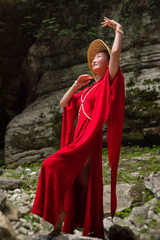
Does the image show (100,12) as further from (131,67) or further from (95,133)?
(95,133)

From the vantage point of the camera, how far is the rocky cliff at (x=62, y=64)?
5.88 metres

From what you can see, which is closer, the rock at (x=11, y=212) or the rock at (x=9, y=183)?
the rock at (x=11, y=212)

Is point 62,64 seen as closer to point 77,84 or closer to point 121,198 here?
point 77,84

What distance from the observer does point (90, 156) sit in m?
2.41

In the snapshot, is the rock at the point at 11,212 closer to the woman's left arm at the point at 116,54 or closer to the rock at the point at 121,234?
the rock at the point at 121,234

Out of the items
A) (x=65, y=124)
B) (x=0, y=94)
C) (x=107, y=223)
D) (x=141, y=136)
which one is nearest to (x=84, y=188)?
(x=107, y=223)

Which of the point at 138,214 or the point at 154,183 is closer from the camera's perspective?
the point at 138,214

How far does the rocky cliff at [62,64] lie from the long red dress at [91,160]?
11.6 feet

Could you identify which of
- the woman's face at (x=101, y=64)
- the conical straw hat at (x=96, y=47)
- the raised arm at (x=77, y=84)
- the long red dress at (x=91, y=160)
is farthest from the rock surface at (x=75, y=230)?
the conical straw hat at (x=96, y=47)

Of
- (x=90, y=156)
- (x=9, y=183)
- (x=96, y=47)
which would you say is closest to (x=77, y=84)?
(x=96, y=47)

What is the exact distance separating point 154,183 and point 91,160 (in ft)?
4.33

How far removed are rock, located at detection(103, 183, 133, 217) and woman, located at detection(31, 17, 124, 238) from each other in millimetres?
753

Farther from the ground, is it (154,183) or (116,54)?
(116,54)

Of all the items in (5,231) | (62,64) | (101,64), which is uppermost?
Answer: (62,64)
